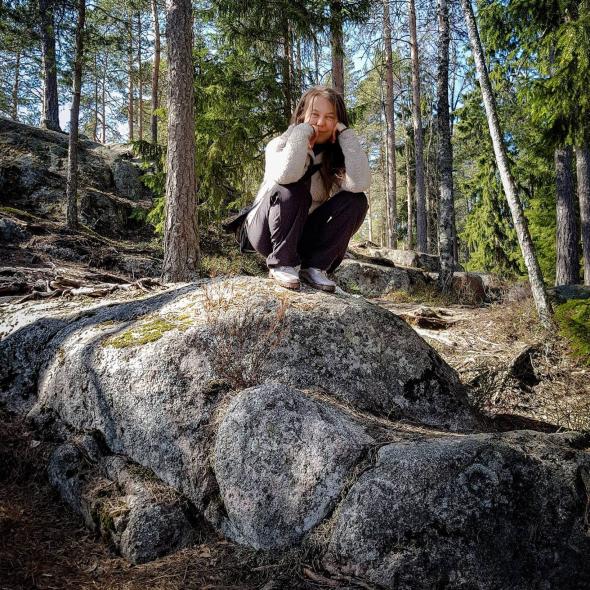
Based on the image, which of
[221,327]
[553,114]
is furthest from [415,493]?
[553,114]

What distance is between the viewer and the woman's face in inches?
130

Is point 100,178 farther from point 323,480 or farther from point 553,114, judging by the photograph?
point 323,480

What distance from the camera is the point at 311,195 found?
3420 mm

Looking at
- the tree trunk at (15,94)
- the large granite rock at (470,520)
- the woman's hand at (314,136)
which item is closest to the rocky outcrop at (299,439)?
the large granite rock at (470,520)

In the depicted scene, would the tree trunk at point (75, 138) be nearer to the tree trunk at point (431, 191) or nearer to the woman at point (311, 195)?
the woman at point (311, 195)

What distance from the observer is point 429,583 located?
1.55 meters

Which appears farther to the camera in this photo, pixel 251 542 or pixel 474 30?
pixel 474 30

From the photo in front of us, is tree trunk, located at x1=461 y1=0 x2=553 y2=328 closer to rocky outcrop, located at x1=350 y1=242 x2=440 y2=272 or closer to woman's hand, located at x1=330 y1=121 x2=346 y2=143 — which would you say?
woman's hand, located at x1=330 y1=121 x2=346 y2=143

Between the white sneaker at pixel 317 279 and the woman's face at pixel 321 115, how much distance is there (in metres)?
0.99

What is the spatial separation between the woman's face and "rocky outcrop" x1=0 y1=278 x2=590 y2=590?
1200 mm

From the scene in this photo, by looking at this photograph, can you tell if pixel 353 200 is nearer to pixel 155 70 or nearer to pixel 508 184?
pixel 508 184

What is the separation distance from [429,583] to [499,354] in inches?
139

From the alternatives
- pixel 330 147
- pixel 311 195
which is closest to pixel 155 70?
pixel 330 147

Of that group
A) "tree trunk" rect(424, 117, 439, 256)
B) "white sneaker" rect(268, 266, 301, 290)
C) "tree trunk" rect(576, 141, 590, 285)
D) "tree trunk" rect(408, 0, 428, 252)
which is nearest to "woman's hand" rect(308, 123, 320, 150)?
"white sneaker" rect(268, 266, 301, 290)
